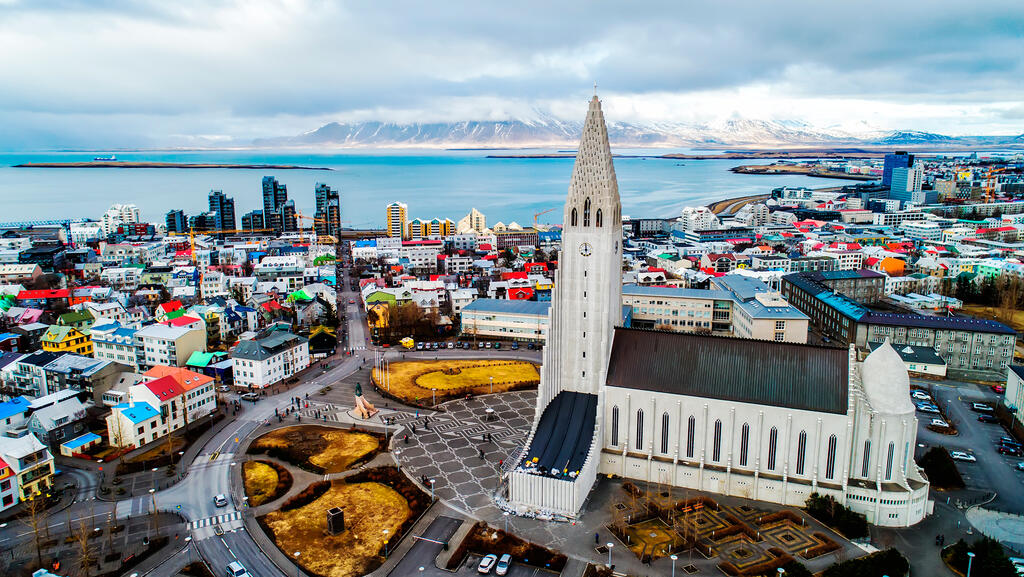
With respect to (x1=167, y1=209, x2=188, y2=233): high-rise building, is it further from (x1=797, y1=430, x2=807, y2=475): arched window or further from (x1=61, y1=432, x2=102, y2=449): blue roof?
(x1=797, y1=430, x2=807, y2=475): arched window

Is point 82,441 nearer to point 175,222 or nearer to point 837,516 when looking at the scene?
point 837,516

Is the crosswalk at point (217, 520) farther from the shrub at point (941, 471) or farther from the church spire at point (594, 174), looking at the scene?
the shrub at point (941, 471)

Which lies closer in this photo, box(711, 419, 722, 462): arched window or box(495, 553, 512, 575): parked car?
box(495, 553, 512, 575): parked car

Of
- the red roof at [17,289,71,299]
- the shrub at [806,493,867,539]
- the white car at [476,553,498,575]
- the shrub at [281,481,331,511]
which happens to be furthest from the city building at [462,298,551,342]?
the red roof at [17,289,71,299]

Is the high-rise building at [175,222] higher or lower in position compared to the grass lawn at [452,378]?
higher

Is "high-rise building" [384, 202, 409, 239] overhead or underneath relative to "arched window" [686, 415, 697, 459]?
overhead

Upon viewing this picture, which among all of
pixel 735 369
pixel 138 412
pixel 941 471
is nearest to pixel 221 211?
pixel 138 412

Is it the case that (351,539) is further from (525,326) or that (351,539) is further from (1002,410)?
(1002,410)

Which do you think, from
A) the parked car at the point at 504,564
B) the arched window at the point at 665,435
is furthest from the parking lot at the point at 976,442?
the parked car at the point at 504,564
